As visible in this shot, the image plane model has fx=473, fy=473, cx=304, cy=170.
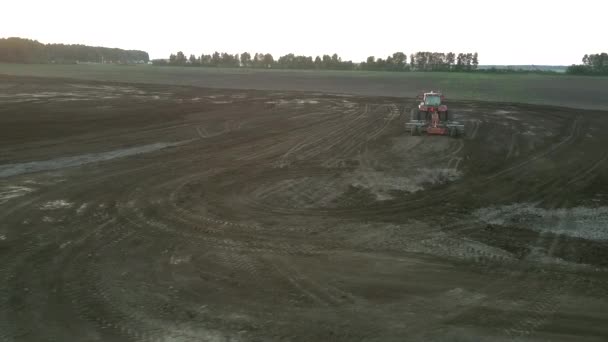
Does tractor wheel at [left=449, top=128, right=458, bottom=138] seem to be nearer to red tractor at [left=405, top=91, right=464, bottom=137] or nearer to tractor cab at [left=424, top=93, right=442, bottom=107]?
red tractor at [left=405, top=91, right=464, bottom=137]

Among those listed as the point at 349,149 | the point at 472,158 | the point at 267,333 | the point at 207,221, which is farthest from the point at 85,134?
the point at 267,333

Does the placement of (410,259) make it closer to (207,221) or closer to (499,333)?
(499,333)

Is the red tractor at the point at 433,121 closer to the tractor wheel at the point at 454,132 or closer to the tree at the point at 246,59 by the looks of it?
the tractor wheel at the point at 454,132

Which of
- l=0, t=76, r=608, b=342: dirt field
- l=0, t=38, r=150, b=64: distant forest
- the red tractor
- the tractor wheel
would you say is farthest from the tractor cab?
l=0, t=38, r=150, b=64: distant forest

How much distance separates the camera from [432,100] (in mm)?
22672

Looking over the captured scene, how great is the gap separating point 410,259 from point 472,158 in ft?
31.0

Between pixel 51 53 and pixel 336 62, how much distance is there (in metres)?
86.0

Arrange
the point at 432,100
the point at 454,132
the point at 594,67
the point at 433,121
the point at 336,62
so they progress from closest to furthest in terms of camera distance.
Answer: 1. the point at 454,132
2. the point at 433,121
3. the point at 432,100
4. the point at 594,67
5. the point at 336,62

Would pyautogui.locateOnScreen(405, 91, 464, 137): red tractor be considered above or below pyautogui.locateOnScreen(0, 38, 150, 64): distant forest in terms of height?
below

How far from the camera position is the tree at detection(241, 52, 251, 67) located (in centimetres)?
13700

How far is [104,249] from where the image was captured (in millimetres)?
8492

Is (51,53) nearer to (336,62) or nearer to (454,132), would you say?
(336,62)

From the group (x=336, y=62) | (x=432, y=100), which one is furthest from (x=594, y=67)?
(x=432, y=100)

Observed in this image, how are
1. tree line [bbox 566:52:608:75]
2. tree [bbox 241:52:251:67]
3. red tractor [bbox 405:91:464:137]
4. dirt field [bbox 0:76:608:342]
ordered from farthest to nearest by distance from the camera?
tree [bbox 241:52:251:67] → tree line [bbox 566:52:608:75] → red tractor [bbox 405:91:464:137] → dirt field [bbox 0:76:608:342]
